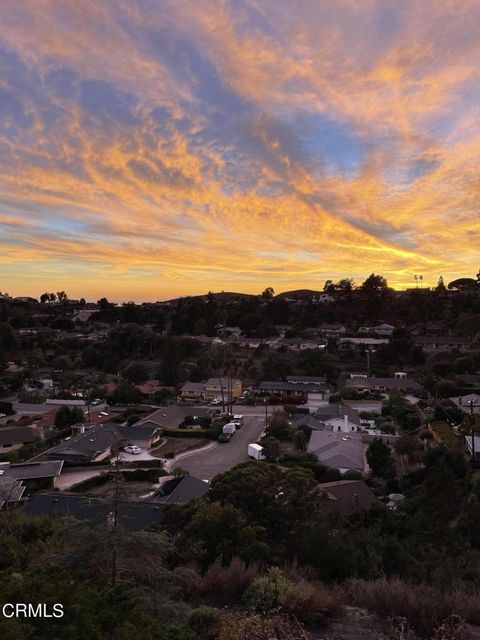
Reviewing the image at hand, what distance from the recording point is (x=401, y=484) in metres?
16.4

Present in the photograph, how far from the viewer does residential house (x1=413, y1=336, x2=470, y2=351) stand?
44750mm

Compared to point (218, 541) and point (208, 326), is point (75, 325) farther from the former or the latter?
point (218, 541)

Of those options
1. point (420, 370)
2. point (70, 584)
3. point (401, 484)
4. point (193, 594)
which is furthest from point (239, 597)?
point (420, 370)

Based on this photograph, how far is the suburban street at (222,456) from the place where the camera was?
19188 mm

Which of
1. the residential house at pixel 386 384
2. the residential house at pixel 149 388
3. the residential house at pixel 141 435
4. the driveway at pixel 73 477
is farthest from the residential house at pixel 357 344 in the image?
the driveway at pixel 73 477

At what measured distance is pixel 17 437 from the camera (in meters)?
25.2

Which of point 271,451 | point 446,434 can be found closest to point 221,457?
point 271,451

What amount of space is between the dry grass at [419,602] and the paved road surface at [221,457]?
12.7m

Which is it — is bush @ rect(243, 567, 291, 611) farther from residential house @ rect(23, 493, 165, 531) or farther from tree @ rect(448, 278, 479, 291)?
tree @ rect(448, 278, 479, 291)

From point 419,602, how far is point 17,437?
2500cm

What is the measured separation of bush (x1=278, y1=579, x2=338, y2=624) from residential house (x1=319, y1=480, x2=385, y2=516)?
757cm

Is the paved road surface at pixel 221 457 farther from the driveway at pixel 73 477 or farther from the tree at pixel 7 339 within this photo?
the tree at pixel 7 339

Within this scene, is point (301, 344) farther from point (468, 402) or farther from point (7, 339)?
point (7, 339)

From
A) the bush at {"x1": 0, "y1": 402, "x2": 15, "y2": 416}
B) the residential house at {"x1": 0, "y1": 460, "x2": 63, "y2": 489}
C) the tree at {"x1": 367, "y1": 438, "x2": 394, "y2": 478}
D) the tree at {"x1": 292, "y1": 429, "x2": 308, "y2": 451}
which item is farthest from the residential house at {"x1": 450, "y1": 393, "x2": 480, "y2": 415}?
the bush at {"x1": 0, "y1": 402, "x2": 15, "y2": 416}
